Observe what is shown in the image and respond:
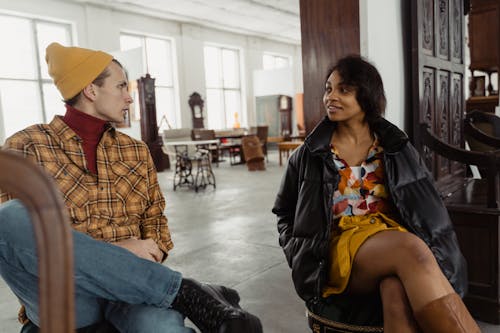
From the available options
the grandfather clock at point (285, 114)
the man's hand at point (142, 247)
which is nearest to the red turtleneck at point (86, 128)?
the man's hand at point (142, 247)

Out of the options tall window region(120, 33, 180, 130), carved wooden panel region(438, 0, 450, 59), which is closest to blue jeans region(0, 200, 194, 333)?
carved wooden panel region(438, 0, 450, 59)

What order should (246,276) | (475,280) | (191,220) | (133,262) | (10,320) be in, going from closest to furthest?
(133,262) → (475,280) → (10,320) → (246,276) → (191,220)

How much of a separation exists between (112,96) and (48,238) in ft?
3.85

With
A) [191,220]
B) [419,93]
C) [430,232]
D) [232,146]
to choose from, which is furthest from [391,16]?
[232,146]

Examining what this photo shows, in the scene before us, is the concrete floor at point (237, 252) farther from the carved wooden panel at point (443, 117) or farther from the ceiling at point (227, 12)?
the ceiling at point (227, 12)

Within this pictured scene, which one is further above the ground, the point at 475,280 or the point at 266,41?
the point at 266,41

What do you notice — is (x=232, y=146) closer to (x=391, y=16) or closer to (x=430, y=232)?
(x=391, y=16)

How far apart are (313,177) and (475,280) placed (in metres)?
1.24

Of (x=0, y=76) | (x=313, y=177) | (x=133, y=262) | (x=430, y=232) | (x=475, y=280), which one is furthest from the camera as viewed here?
(x=0, y=76)

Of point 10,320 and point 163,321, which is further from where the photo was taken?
point 10,320

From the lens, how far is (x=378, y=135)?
1.82 meters

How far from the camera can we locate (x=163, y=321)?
124cm

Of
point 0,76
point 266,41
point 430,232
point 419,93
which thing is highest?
point 266,41

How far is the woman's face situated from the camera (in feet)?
5.95
